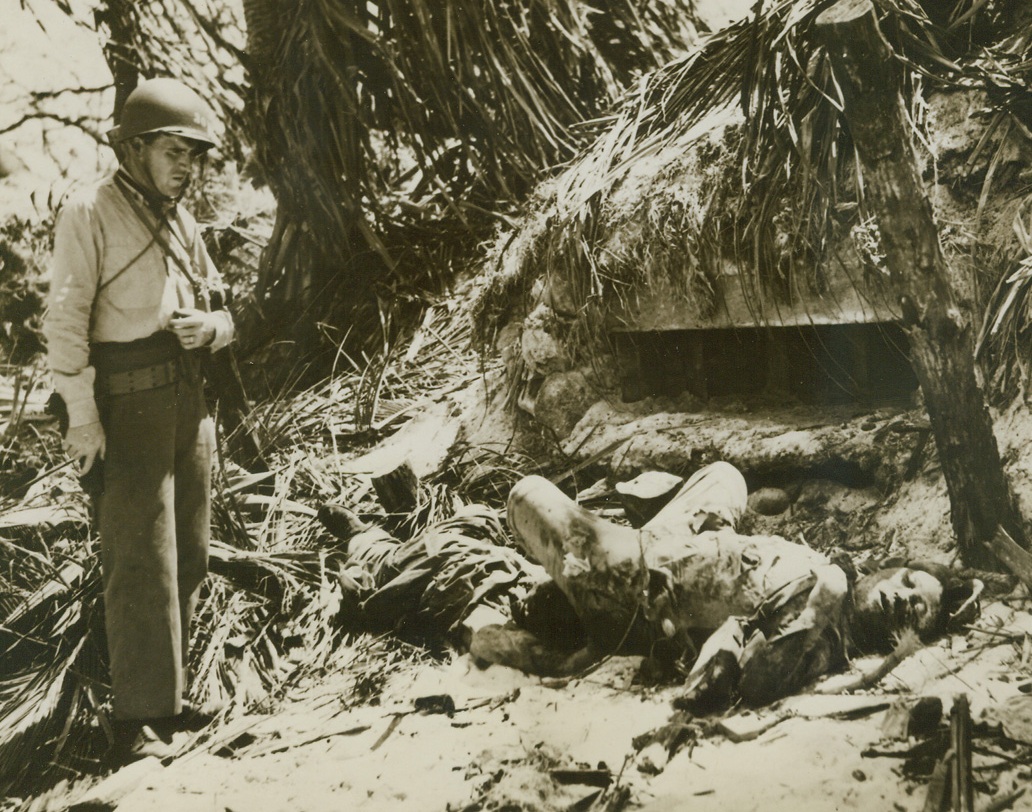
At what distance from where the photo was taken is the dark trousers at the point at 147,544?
5.17ft

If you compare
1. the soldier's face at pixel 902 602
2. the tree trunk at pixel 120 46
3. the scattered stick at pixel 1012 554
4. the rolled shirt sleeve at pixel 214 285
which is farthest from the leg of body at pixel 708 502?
the tree trunk at pixel 120 46

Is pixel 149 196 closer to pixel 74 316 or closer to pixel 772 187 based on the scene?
pixel 74 316

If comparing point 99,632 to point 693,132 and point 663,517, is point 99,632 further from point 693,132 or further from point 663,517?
point 693,132

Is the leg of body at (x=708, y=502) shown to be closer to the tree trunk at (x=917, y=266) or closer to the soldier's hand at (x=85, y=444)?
the tree trunk at (x=917, y=266)

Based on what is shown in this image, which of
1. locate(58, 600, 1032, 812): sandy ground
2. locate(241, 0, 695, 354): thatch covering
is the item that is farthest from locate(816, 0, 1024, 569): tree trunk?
locate(241, 0, 695, 354): thatch covering

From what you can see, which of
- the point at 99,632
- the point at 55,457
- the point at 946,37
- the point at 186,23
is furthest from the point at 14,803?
the point at 946,37

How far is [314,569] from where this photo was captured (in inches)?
67.0

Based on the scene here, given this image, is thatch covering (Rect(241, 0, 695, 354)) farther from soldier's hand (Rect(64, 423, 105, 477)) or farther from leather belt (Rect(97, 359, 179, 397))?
soldier's hand (Rect(64, 423, 105, 477))

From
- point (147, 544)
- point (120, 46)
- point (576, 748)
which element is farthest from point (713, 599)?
point (120, 46)

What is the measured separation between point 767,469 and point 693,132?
72 cm

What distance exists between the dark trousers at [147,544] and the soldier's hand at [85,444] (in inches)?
0.6

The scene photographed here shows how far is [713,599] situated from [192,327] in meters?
1.03

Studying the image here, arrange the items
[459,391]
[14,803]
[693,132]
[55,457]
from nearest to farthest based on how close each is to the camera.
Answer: [14,803] < [55,457] < [693,132] < [459,391]

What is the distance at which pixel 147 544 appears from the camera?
160cm
